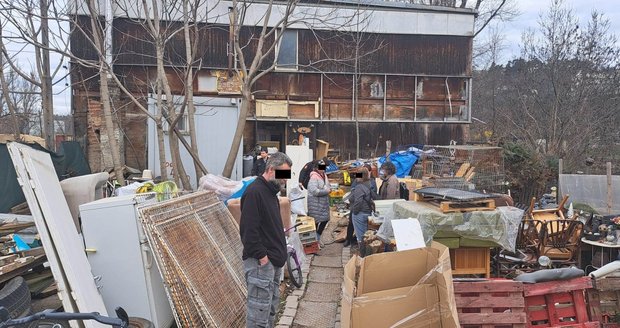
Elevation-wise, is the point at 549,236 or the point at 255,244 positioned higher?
the point at 255,244

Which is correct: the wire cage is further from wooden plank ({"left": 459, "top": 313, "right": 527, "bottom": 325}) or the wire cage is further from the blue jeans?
wooden plank ({"left": 459, "top": 313, "right": 527, "bottom": 325})

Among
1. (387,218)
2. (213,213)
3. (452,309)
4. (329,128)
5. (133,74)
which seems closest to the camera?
(452,309)

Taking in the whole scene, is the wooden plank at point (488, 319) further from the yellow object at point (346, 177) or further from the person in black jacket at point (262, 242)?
the yellow object at point (346, 177)

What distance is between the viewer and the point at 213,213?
5.95 metres

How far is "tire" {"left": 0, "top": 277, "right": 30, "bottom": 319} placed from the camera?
3625mm

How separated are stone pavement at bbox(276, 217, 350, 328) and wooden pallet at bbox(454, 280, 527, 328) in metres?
1.41

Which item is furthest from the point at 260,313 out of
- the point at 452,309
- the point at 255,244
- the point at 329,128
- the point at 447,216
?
the point at 329,128

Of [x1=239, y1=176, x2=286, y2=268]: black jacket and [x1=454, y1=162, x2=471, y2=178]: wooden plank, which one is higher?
[x1=239, y1=176, x2=286, y2=268]: black jacket

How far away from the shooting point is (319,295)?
235 inches

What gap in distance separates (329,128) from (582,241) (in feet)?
42.4

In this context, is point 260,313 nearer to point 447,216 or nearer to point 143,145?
point 447,216

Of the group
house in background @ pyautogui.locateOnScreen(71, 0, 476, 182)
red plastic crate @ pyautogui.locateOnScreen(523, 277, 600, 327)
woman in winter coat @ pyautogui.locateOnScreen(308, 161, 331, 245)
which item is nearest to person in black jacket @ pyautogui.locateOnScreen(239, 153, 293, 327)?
red plastic crate @ pyautogui.locateOnScreen(523, 277, 600, 327)

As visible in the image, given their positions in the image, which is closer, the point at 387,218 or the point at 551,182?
the point at 387,218

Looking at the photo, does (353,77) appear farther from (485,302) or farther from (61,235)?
(61,235)
